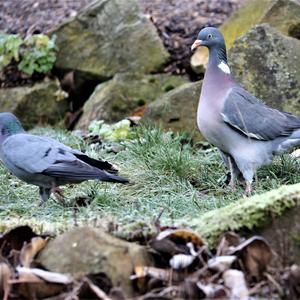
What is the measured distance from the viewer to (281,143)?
19.7 feet

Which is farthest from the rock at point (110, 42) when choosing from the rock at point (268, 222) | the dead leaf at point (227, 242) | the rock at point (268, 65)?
the dead leaf at point (227, 242)

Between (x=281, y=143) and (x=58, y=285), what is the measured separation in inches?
128


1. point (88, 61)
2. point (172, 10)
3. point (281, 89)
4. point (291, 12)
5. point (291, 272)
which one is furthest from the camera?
point (172, 10)

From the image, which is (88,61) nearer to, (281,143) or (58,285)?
(281,143)

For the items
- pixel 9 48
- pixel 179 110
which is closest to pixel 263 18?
pixel 179 110

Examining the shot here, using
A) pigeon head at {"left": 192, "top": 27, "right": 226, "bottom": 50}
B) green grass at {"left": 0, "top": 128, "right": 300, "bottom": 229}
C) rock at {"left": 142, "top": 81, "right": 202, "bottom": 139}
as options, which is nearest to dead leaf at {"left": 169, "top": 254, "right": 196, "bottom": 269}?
green grass at {"left": 0, "top": 128, "right": 300, "bottom": 229}

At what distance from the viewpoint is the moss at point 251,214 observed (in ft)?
11.1

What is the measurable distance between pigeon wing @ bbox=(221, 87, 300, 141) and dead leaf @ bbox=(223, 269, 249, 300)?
111 inches

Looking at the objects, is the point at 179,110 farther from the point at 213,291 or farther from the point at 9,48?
the point at 213,291

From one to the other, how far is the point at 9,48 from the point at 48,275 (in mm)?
6949

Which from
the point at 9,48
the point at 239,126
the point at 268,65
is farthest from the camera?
the point at 9,48

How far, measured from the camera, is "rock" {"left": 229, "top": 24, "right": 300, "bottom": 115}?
718 centimetres

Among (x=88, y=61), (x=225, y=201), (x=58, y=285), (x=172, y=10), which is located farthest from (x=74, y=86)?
(x=58, y=285)

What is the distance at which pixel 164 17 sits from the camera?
10.4 m
